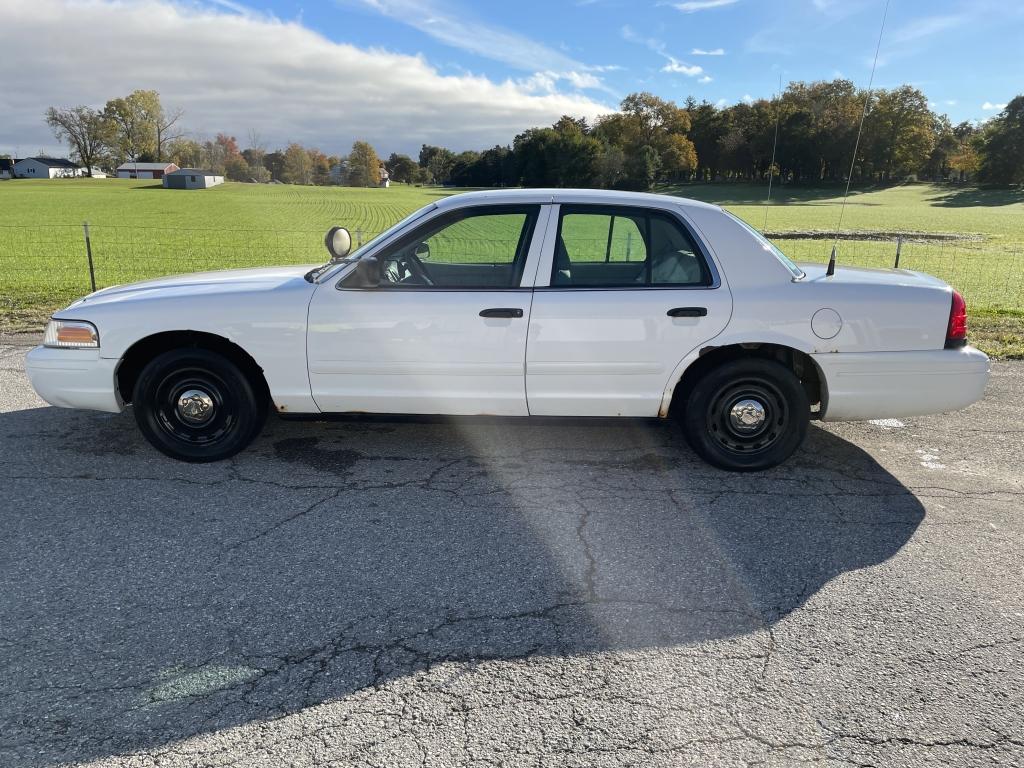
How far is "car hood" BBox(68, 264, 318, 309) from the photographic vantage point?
4496 millimetres

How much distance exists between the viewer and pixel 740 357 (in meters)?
4.37

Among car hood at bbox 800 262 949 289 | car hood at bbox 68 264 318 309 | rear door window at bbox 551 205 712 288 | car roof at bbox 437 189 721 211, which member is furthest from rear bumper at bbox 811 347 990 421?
car hood at bbox 68 264 318 309

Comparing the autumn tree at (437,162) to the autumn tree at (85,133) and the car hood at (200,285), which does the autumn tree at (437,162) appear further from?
the car hood at (200,285)

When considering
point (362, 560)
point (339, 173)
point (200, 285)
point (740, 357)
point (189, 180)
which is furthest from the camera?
point (339, 173)

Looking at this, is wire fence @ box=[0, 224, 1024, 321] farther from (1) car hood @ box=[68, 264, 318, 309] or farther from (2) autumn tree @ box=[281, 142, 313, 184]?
(2) autumn tree @ box=[281, 142, 313, 184]

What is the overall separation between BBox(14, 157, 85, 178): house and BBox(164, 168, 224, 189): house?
42040 mm

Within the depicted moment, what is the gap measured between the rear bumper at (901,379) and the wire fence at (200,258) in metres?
5.36

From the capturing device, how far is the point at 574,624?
9.70 ft

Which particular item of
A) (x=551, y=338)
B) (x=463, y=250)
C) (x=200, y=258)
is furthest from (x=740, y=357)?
(x=200, y=258)

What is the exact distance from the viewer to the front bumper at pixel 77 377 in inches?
176

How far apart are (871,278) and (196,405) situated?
4.15 metres

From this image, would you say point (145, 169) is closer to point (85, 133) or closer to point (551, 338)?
point (85, 133)

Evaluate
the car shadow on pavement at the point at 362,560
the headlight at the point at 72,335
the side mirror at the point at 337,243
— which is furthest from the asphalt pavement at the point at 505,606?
the side mirror at the point at 337,243

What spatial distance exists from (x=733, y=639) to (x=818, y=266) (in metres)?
3.06
